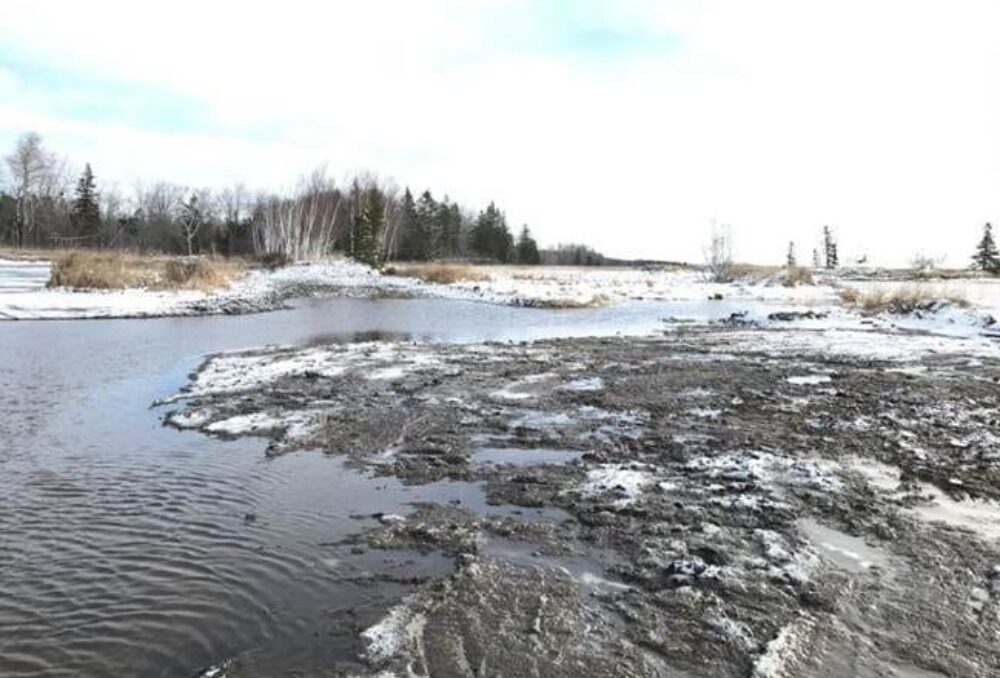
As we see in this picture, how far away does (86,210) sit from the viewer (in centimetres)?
8412

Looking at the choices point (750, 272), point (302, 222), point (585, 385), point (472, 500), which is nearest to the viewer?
point (472, 500)

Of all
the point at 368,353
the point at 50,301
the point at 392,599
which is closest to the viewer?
the point at 392,599

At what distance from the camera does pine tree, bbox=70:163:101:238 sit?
8312 centimetres

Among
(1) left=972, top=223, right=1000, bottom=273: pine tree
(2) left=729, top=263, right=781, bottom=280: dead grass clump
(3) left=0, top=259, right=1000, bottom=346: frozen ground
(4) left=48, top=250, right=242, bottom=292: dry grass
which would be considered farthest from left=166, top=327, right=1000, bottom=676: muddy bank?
(1) left=972, top=223, right=1000, bottom=273: pine tree

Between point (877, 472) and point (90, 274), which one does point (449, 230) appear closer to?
point (90, 274)

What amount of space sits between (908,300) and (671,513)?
2419cm

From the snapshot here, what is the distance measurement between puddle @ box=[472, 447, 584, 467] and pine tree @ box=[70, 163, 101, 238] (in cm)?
8744

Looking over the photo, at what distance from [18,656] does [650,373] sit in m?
10.4

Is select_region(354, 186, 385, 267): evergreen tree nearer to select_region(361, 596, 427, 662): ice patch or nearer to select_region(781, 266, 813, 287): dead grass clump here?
select_region(781, 266, 813, 287): dead grass clump

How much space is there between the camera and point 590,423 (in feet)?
29.2

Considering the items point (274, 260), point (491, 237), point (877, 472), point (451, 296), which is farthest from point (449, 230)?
point (877, 472)

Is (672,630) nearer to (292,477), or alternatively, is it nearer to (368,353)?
(292,477)

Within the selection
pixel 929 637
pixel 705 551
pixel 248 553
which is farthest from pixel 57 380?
pixel 929 637

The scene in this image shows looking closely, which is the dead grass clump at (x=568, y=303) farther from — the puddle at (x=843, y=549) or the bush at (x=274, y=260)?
the bush at (x=274, y=260)
